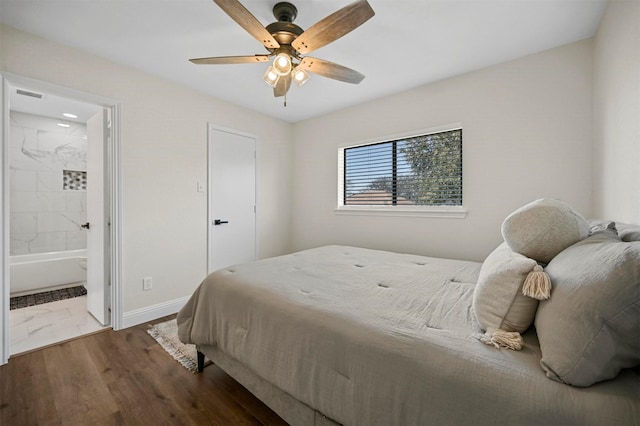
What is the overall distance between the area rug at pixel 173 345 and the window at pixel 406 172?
245 cm

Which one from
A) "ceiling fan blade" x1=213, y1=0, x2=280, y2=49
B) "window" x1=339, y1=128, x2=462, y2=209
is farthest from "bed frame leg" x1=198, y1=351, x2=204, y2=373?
"window" x1=339, y1=128, x2=462, y2=209

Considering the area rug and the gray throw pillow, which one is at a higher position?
the gray throw pillow

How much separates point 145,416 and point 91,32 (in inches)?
107

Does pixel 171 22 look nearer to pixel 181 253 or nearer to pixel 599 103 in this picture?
pixel 181 253

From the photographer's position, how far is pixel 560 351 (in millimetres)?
730

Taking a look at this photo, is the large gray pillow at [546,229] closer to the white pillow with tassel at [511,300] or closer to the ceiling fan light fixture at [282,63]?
the white pillow with tassel at [511,300]

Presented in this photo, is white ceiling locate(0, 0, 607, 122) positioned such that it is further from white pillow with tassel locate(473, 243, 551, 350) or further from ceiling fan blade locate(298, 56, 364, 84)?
white pillow with tassel locate(473, 243, 551, 350)

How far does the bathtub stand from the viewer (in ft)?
11.3

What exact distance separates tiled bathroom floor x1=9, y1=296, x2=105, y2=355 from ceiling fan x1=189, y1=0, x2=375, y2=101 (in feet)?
8.66

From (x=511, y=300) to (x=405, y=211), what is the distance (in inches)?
86.1

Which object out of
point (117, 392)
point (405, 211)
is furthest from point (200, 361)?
point (405, 211)

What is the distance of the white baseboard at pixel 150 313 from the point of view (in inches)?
100

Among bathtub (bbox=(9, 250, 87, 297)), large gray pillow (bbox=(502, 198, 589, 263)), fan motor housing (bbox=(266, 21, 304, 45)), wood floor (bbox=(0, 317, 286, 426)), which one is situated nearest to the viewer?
large gray pillow (bbox=(502, 198, 589, 263))

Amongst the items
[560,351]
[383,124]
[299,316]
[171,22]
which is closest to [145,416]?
[299,316]
